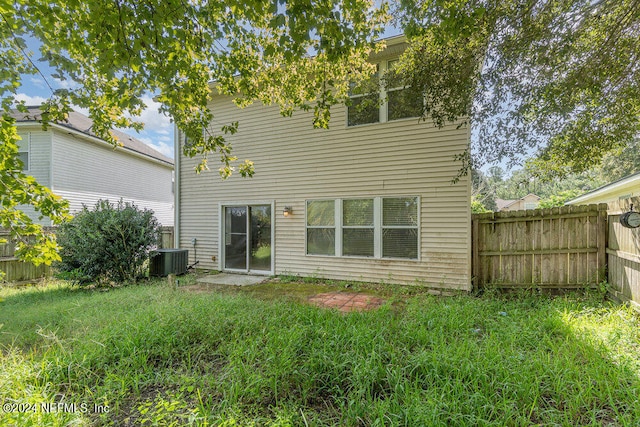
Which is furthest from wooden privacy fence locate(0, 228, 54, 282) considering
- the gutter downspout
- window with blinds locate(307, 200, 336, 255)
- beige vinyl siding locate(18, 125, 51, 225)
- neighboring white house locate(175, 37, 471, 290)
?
window with blinds locate(307, 200, 336, 255)

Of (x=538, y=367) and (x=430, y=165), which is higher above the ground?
(x=430, y=165)

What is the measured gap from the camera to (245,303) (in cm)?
465

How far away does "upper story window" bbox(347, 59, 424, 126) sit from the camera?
5059 mm

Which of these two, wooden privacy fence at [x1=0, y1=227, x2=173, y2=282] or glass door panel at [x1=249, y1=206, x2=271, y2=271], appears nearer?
wooden privacy fence at [x1=0, y1=227, x2=173, y2=282]

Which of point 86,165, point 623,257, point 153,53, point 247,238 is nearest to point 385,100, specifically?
point 153,53

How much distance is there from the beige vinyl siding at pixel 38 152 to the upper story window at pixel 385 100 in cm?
1125

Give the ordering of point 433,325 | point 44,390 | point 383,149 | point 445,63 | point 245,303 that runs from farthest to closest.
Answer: point 383,149 → point 245,303 → point 445,63 → point 433,325 → point 44,390

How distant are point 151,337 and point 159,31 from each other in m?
3.41

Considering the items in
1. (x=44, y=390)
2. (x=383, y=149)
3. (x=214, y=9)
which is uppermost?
(x=214, y=9)

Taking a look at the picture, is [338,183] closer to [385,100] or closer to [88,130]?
[385,100]

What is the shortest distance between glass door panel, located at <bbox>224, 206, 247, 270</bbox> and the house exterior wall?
550 cm

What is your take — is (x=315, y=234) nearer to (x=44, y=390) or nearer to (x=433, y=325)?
(x=433, y=325)

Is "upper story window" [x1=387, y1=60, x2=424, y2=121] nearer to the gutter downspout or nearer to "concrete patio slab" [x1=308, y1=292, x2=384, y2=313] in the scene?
"concrete patio slab" [x1=308, y1=292, x2=384, y2=313]

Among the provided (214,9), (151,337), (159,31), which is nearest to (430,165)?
(214,9)
